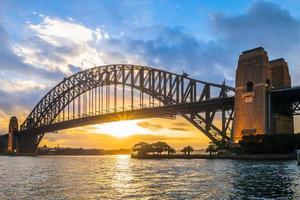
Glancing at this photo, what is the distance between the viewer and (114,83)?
132500mm

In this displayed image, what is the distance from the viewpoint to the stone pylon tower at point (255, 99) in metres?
90.4

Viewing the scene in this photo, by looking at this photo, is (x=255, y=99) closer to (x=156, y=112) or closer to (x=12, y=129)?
(x=156, y=112)

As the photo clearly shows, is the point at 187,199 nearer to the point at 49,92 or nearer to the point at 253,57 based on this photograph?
the point at 253,57

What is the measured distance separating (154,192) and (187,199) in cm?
468

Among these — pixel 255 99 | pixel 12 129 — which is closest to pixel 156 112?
pixel 255 99

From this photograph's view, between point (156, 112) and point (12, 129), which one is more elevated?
point (156, 112)

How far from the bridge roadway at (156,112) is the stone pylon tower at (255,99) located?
19.3ft

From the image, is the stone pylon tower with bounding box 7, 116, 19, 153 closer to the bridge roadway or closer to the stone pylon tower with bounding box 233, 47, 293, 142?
the bridge roadway

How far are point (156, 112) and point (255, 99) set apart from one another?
2715 centimetres

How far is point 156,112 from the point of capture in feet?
367

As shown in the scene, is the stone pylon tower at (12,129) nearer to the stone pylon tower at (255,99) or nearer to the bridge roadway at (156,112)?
the bridge roadway at (156,112)

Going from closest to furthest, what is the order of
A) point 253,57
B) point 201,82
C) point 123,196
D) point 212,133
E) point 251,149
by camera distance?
point 123,196, point 251,149, point 253,57, point 212,133, point 201,82

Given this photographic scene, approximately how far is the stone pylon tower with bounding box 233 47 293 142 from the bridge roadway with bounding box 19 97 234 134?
5888mm

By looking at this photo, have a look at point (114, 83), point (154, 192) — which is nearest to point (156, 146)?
point (114, 83)
